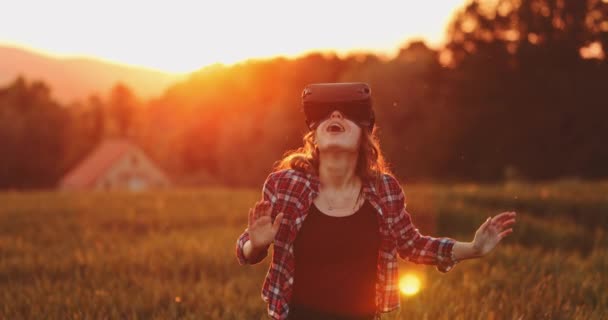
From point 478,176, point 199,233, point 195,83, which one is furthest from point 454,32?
point 195,83

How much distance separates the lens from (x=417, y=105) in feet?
146

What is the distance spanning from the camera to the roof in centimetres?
5500

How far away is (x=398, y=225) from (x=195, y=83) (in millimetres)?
83051

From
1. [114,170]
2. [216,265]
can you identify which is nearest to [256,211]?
[216,265]

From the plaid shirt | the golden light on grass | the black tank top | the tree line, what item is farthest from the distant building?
the black tank top

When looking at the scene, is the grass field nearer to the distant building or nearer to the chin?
the chin

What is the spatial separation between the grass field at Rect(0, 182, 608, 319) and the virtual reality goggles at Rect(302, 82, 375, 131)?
2.01 meters

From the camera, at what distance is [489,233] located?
11.2 feet

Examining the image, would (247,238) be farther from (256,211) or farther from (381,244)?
(381,244)

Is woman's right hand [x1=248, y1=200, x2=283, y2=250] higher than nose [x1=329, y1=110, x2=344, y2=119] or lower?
lower

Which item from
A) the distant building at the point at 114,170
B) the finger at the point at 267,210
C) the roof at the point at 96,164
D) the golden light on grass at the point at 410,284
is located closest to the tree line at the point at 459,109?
the roof at the point at 96,164

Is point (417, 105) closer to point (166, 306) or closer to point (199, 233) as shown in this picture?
point (199, 233)

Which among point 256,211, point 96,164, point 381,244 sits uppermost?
point 256,211

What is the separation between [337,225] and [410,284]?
3.37 metres
